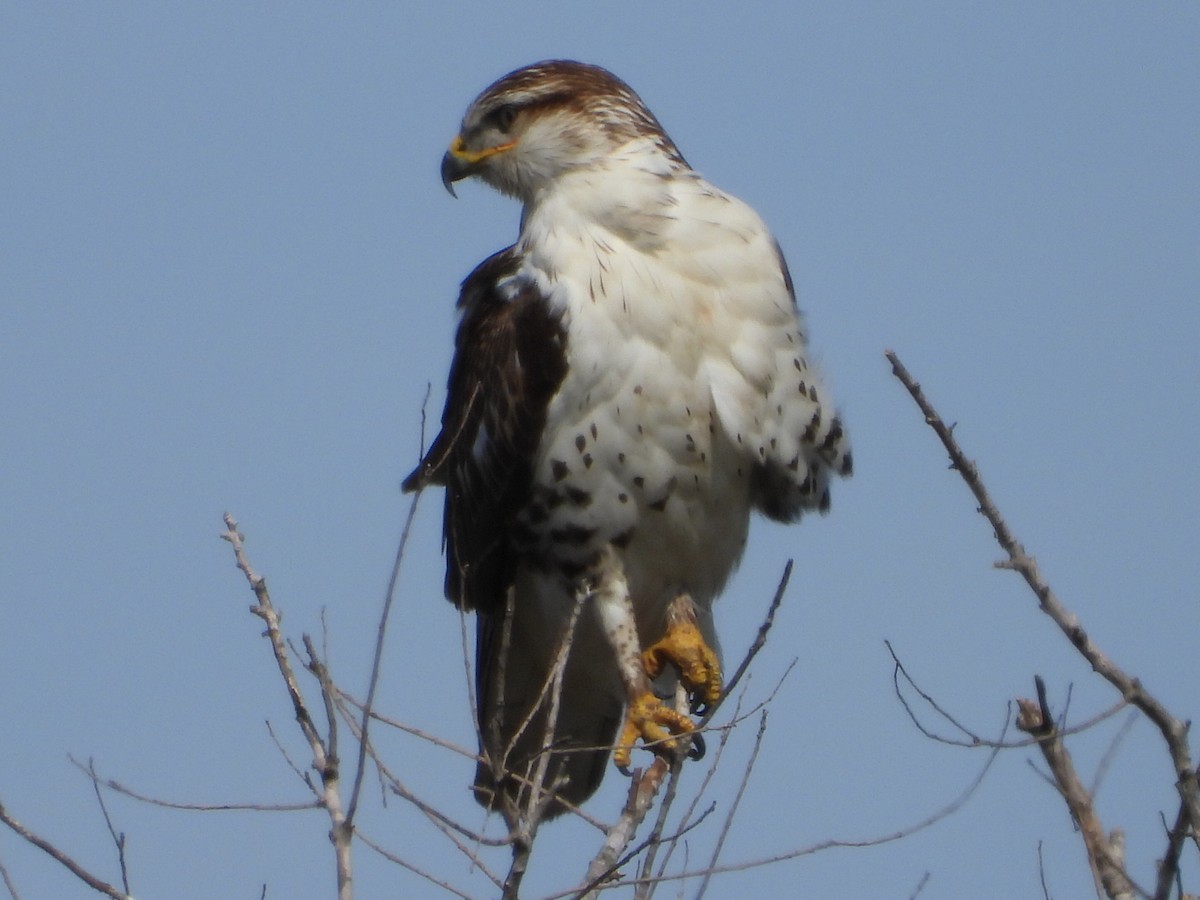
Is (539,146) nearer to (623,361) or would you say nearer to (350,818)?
(623,361)

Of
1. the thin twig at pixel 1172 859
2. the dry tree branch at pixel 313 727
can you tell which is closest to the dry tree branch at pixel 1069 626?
the thin twig at pixel 1172 859

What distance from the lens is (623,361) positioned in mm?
5391

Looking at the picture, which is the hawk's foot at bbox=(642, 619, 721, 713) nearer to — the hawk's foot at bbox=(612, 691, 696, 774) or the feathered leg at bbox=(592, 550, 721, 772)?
the feathered leg at bbox=(592, 550, 721, 772)

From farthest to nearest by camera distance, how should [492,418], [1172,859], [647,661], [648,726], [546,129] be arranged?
[546,129], [647,661], [492,418], [648,726], [1172,859]

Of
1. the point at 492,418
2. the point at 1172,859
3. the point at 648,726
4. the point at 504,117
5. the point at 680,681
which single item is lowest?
the point at 1172,859

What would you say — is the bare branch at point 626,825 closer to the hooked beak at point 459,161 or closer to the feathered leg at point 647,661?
the feathered leg at point 647,661

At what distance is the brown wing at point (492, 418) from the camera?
5.54 metres

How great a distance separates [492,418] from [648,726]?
1015 mm

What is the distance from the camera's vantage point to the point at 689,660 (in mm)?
5762

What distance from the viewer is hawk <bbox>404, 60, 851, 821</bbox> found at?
5.45 metres

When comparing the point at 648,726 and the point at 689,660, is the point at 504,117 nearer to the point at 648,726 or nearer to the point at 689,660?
the point at 689,660

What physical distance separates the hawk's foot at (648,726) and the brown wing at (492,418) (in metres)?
0.64

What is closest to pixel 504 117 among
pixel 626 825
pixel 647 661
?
pixel 647 661

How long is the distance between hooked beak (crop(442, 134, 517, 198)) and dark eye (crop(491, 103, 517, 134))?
7 centimetres
